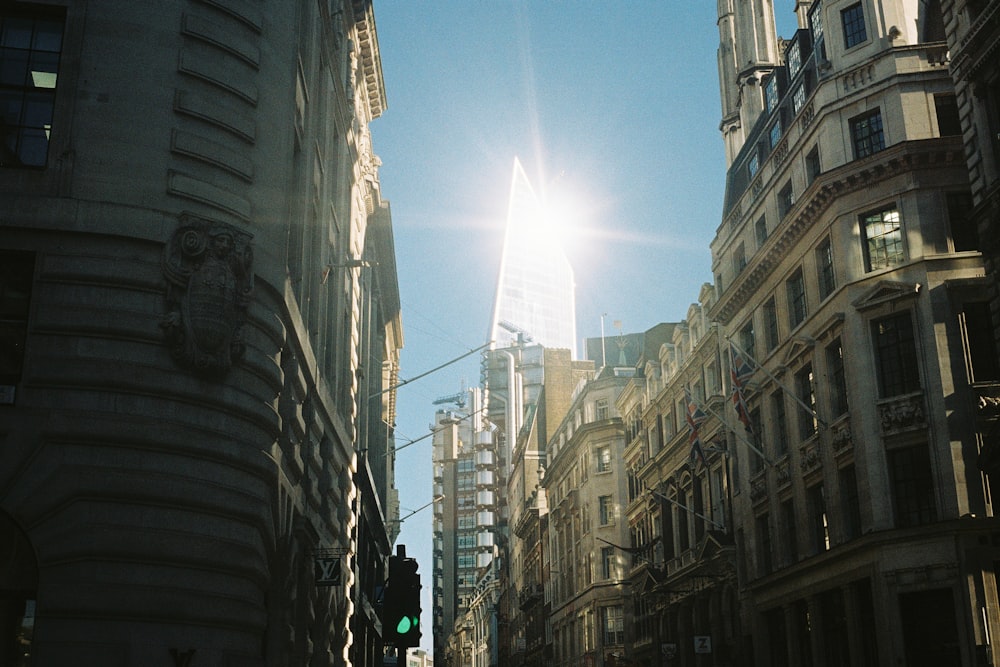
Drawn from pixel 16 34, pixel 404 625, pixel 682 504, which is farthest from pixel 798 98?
pixel 404 625

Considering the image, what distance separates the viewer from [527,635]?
115 m

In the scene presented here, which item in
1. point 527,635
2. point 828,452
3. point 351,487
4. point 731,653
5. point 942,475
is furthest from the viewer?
point 527,635

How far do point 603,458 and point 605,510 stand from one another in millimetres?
3873

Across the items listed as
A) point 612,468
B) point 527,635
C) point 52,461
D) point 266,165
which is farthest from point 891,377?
point 527,635

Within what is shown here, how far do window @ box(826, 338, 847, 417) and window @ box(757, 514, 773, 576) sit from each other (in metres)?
8.43

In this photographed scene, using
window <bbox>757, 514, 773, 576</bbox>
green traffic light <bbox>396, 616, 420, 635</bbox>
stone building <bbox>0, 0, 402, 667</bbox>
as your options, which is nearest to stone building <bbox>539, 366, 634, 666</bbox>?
window <bbox>757, 514, 773, 576</bbox>

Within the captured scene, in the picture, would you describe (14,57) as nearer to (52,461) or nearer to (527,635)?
(52,461)

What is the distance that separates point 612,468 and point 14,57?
61406 millimetres

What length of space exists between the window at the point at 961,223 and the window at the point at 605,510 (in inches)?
1761

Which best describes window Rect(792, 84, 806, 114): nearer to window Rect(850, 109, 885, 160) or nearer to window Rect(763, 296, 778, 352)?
window Rect(850, 109, 885, 160)

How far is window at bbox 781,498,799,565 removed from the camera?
43250 millimetres

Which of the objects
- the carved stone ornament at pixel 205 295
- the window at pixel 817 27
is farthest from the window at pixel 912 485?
the carved stone ornament at pixel 205 295

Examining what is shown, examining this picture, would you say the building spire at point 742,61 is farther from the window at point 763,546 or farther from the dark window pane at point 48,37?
the dark window pane at point 48,37

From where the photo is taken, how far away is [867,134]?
3916 cm
